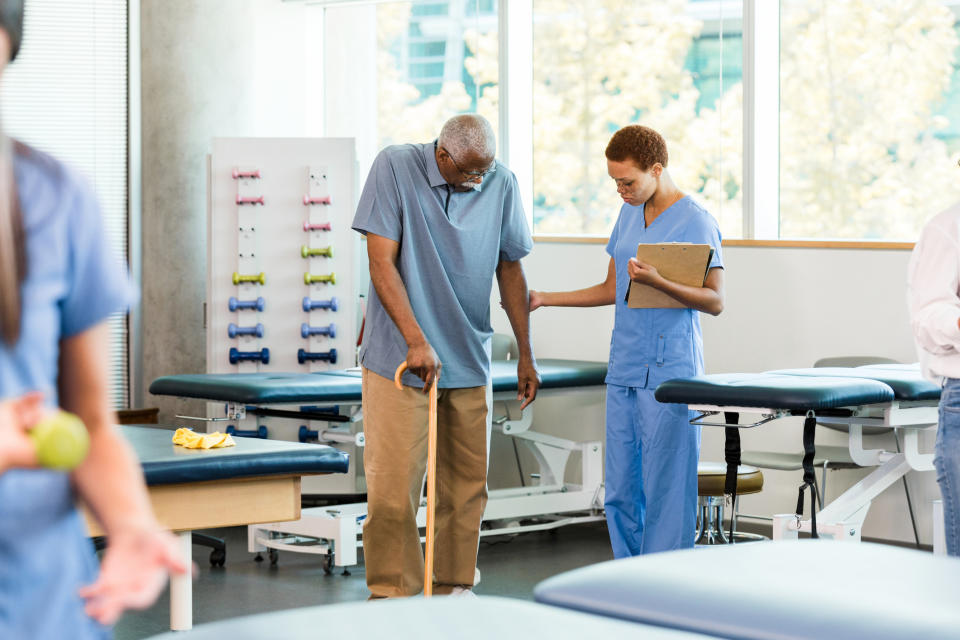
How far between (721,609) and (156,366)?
15.7 ft

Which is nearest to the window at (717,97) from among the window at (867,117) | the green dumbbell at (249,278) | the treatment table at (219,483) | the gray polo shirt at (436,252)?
the window at (867,117)

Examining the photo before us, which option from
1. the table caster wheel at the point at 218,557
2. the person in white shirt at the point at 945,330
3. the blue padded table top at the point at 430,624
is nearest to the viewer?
the blue padded table top at the point at 430,624

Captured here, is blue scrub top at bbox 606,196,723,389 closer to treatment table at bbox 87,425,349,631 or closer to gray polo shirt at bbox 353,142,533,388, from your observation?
gray polo shirt at bbox 353,142,533,388

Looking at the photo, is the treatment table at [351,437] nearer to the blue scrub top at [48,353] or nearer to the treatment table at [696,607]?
the treatment table at [696,607]

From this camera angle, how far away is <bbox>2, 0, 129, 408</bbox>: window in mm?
5926

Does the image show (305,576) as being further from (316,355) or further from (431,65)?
(431,65)

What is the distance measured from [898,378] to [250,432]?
106 inches

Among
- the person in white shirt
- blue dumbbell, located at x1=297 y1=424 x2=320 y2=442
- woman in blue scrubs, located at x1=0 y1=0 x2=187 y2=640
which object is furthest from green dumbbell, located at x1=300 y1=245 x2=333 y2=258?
woman in blue scrubs, located at x1=0 y1=0 x2=187 y2=640

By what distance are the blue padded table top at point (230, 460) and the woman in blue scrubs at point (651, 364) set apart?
877 millimetres

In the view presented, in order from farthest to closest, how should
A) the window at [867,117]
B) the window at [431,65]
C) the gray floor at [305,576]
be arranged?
1. the window at [431,65]
2. the window at [867,117]
3. the gray floor at [305,576]

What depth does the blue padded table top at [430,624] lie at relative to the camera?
1419 mm

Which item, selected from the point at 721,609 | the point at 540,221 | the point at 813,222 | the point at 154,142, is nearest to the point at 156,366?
the point at 154,142

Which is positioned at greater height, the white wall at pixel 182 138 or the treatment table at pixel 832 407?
the white wall at pixel 182 138

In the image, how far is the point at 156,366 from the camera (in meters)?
6.04
